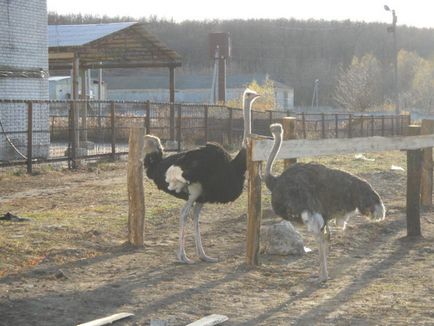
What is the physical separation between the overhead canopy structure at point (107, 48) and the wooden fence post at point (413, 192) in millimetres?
13608

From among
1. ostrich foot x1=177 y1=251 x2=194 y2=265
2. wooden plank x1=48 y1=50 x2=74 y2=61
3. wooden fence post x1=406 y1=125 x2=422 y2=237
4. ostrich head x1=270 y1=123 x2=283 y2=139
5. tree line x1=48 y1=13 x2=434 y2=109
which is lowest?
ostrich foot x1=177 y1=251 x2=194 y2=265

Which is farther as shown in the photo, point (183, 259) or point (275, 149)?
point (183, 259)

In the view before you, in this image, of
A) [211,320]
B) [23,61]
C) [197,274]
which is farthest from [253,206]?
[23,61]

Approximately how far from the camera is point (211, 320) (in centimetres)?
525

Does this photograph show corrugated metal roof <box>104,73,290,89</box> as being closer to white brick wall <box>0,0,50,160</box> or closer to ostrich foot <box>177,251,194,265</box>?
white brick wall <box>0,0,50,160</box>

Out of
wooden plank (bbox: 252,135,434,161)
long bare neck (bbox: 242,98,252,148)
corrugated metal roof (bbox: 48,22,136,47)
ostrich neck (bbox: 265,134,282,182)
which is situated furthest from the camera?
corrugated metal roof (bbox: 48,22,136,47)

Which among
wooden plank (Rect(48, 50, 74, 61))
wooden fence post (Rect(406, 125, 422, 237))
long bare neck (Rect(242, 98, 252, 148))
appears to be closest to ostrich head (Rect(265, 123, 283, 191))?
long bare neck (Rect(242, 98, 252, 148))

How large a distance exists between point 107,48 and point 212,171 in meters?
17.8

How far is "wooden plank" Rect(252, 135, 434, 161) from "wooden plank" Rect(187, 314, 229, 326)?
6.57ft

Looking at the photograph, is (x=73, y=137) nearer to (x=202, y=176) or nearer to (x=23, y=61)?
(x=23, y=61)

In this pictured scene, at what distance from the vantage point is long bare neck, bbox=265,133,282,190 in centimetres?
679

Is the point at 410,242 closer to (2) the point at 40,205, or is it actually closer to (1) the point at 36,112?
(2) the point at 40,205

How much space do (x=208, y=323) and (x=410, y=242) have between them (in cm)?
411

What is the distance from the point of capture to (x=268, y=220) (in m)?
9.74
